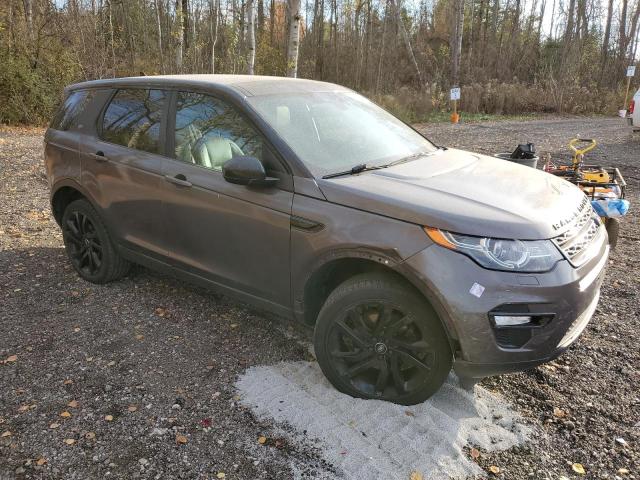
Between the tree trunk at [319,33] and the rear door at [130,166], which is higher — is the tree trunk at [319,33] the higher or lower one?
the higher one

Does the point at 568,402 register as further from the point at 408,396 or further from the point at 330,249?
the point at 330,249

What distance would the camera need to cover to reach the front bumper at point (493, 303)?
253 cm

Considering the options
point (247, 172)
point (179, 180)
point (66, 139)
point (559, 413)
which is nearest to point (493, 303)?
point (559, 413)

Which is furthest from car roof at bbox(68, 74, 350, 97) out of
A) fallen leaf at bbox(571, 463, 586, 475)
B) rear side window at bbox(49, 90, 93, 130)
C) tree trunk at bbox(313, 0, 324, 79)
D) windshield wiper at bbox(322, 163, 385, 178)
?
tree trunk at bbox(313, 0, 324, 79)

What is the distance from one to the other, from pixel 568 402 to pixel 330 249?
1670 millimetres

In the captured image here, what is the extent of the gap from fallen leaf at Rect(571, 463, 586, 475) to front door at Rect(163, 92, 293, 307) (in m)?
1.77

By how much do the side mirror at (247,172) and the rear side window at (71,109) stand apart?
217 centimetres

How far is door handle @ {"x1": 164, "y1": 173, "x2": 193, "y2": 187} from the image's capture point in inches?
143

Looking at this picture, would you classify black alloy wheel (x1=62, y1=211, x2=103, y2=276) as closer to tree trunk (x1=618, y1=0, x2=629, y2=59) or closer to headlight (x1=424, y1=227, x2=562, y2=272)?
headlight (x1=424, y1=227, x2=562, y2=272)

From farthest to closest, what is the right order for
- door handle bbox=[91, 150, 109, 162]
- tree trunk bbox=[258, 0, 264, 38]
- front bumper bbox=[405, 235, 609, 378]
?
tree trunk bbox=[258, 0, 264, 38] < door handle bbox=[91, 150, 109, 162] < front bumper bbox=[405, 235, 609, 378]

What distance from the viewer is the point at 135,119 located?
4.12m

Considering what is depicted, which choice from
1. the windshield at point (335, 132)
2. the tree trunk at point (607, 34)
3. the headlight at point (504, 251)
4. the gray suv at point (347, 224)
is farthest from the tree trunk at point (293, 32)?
the tree trunk at point (607, 34)

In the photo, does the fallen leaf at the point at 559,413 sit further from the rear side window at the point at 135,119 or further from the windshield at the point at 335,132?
the rear side window at the point at 135,119

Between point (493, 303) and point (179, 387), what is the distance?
1.94 metres
